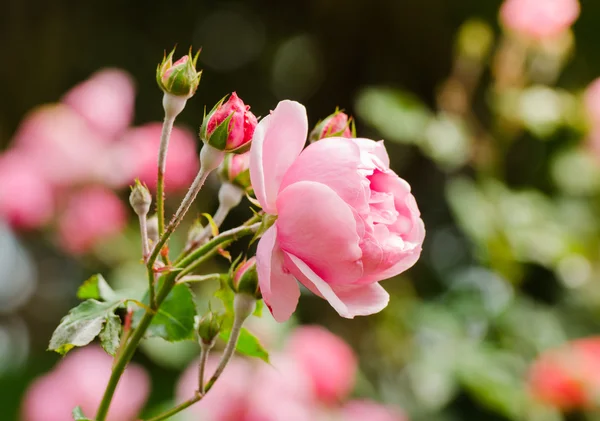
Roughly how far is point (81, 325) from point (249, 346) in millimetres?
90

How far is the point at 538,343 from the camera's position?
1167mm

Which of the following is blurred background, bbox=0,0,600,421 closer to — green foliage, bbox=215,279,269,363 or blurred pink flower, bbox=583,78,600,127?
blurred pink flower, bbox=583,78,600,127

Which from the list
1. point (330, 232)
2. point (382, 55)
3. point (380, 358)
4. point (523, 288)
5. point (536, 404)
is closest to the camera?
point (330, 232)

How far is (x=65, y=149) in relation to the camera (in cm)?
115

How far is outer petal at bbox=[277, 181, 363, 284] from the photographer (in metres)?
0.29

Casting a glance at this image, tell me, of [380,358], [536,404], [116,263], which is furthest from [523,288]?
[116,263]

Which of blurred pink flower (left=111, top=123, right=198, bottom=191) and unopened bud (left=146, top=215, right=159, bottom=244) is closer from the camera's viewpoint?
unopened bud (left=146, top=215, right=159, bottom=244)

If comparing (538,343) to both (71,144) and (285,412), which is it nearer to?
(285,412)

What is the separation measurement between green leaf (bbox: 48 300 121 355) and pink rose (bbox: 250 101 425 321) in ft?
0.25

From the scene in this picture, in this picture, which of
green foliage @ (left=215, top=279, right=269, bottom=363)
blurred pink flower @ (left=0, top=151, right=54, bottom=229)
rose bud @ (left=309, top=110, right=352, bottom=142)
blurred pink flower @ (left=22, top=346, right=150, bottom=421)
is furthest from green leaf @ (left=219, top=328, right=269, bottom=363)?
blurred pink flower @ (left=0, top=151, right=54, bottom=229)

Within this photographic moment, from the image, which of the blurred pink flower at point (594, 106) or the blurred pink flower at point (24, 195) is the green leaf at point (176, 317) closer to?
the blurred pink flower at point (24, 195)

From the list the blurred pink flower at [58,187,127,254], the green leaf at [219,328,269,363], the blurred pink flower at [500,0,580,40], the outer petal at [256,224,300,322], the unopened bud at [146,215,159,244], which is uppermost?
the outer petal at [256,224,300,322]

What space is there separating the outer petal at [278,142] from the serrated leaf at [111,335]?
0.27ft

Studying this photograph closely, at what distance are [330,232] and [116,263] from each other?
3.38 feet
